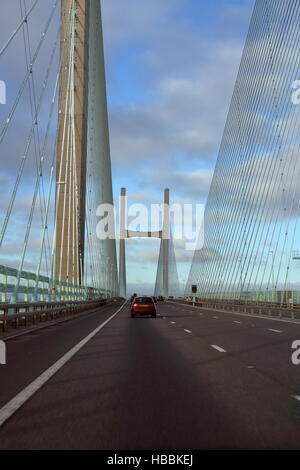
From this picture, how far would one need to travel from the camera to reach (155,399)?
706 cm

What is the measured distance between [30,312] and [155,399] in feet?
47.3

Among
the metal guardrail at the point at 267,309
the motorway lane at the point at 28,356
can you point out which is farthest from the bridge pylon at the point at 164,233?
the motorway lane at the point at 28,356

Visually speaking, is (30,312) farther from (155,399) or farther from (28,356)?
(155,399)

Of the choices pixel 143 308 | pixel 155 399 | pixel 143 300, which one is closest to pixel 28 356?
pixel 155 399

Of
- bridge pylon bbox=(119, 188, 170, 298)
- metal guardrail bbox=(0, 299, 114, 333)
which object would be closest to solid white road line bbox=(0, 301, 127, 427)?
metal guardrail bbox=(0, 299, 114, 333)

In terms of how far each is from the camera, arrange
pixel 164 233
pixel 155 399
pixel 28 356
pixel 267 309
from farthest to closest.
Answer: pixel 164 233 < pixel 267 309 < pixel 28 356 < pixel 155 399

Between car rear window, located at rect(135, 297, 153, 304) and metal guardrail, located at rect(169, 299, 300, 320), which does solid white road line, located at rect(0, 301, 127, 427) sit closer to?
car rear window, located at rect(135, 297, 153, 304)

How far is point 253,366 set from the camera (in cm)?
1027

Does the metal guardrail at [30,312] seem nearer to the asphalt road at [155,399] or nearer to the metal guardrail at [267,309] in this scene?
the asphalt road at [155,399]

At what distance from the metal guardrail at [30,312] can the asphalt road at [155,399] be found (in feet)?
15.4

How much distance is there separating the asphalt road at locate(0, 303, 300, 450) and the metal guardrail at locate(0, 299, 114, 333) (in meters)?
4.68

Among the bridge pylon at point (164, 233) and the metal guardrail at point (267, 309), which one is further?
the bridge pylon at point (164, 233)

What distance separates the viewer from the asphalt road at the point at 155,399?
17.0 ft
